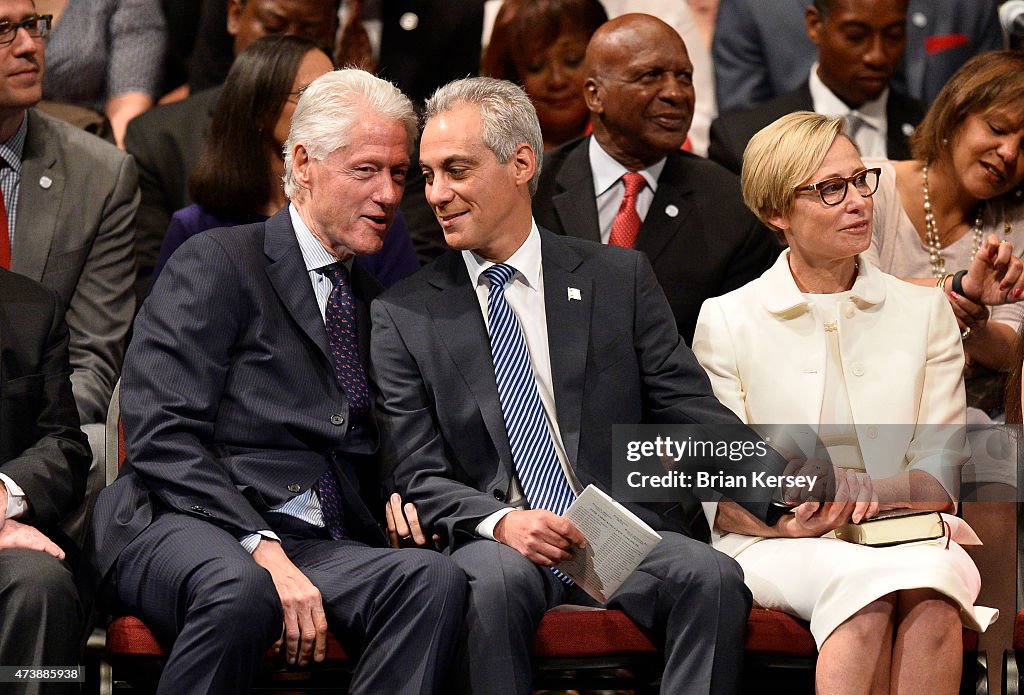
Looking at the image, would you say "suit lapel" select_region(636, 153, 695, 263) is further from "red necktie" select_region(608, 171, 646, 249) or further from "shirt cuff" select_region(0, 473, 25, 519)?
"shirt cuff" select_region(0, 473, 25, 519)

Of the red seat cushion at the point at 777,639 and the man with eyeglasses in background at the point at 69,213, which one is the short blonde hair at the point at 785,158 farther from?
the man with eyeglasses in background at the point at 69,213

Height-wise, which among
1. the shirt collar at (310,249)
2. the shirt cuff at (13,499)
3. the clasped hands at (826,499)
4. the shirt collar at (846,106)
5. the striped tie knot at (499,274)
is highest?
the shirt collar at (846,106)

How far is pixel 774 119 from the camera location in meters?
4.85

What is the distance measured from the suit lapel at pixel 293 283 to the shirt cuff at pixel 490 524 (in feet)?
1.82

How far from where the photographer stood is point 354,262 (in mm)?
3717

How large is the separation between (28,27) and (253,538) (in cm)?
179

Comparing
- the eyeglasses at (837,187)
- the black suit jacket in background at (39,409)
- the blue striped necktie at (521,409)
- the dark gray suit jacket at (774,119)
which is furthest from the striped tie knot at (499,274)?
the dark gray suit jacket at (774,119)

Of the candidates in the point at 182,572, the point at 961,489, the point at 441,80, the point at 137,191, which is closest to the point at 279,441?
the point at 182,572

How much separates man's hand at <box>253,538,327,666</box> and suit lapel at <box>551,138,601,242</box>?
162 centimetres

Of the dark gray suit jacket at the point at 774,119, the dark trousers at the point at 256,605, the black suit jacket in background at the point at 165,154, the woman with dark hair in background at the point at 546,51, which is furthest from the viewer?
the woman with dark hair in background at the point at 546,51

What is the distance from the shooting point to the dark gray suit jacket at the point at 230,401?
3.19 meters

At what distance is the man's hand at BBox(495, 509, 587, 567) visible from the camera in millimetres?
3115

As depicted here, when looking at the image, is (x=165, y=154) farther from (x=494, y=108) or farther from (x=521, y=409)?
(x=521, y=409)

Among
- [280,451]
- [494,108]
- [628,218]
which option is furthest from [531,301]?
[628,218]
